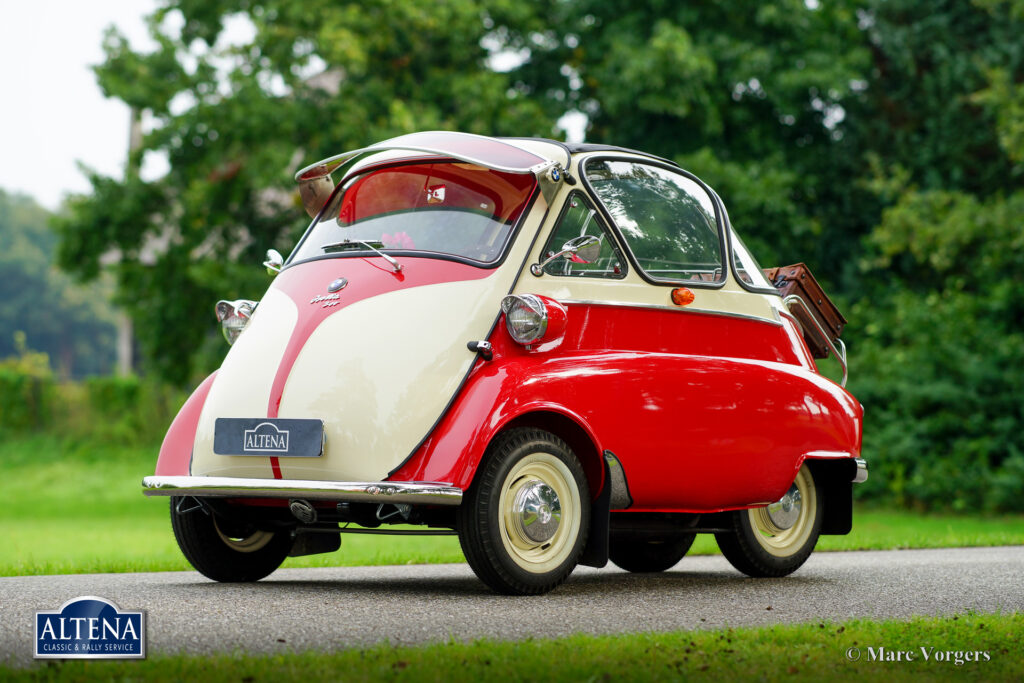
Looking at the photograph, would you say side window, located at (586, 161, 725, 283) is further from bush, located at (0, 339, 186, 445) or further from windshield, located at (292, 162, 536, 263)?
bush, located at (0, 339, 186, 445)

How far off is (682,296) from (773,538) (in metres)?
1.74

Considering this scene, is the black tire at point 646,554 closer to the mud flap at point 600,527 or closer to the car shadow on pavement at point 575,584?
the car shadow on pavement at point 575,584

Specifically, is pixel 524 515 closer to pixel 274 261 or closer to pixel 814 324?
pixel 274 261

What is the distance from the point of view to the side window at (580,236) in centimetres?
681

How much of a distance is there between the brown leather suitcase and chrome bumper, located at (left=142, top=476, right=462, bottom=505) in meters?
3.24

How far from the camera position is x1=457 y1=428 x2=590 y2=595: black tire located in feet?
20.0

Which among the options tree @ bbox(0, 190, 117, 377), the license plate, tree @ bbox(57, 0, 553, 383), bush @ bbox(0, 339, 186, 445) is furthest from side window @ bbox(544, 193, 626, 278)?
tree @ bbox(0, 190, 117, 377)

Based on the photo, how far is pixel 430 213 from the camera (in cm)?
699

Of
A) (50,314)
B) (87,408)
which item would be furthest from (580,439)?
(50,314)

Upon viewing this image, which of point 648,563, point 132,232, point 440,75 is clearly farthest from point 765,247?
point 648,563

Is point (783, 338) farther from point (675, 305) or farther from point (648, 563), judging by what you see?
point (648, 563)

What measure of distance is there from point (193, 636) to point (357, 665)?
96cm

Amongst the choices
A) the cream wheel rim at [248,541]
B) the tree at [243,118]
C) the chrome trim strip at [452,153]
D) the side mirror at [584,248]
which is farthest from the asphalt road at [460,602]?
the tree at [243,118]

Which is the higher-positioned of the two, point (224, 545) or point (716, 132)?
point (716, 132)
